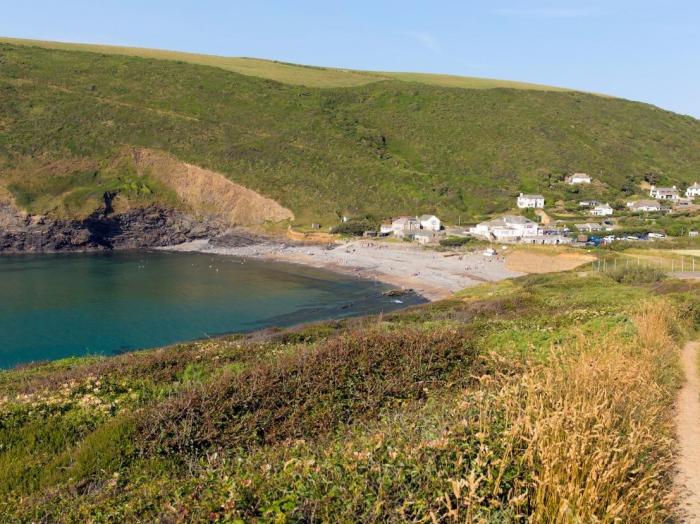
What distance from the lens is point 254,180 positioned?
107 meters

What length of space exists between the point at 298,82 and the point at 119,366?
506ft

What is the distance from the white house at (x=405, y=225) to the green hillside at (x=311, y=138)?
966cm

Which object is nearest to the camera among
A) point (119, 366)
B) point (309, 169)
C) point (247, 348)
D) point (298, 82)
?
point (119, 366)

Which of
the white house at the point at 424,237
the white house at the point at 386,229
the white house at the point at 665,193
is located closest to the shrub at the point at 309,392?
the white house at the point at 424,237

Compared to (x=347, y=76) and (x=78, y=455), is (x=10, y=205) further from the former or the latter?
(x=347, y=76)

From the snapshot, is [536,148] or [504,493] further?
[536,148]

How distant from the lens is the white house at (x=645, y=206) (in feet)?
337

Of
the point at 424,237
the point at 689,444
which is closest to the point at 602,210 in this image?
the point at 424,237

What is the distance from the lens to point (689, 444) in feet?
24.5

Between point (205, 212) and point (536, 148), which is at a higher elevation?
point (536, 148)

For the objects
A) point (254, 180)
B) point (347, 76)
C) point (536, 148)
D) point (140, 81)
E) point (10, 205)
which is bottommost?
point (10, 205)

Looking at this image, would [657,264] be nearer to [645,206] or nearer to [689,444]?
[689,444]

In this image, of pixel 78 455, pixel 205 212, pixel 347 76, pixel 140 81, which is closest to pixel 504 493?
pixel 78 455

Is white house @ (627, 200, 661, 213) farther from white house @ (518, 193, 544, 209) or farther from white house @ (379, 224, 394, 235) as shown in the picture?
white house @ (379, 224, 394, 235)
